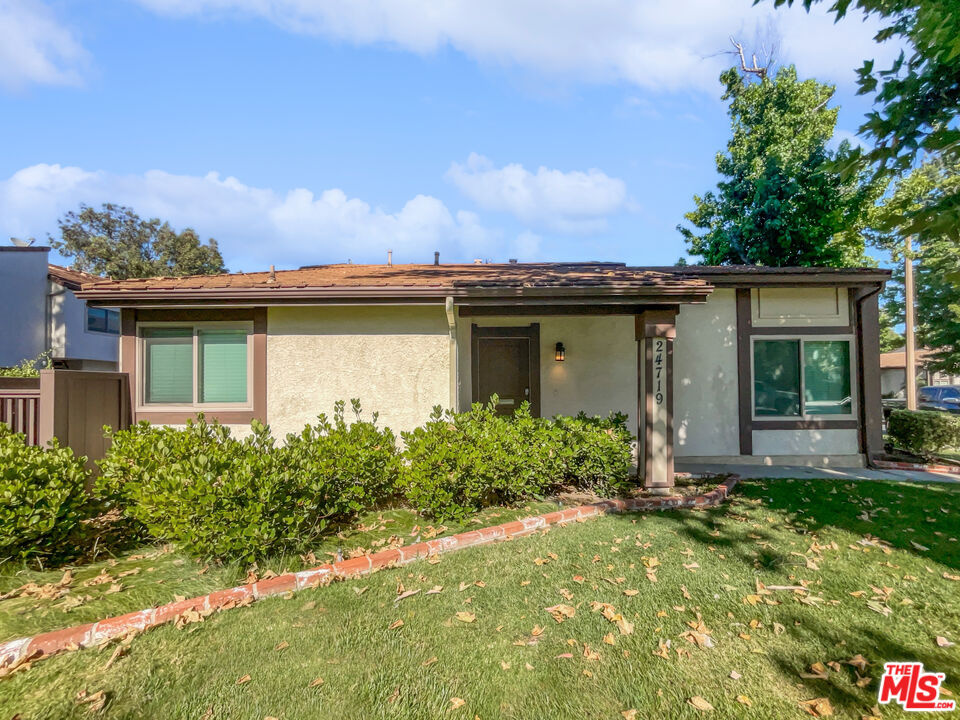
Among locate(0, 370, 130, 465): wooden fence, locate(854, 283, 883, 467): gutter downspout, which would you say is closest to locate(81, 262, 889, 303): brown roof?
locate(0, 370, 130, 465): wooden fence

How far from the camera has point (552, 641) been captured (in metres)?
3.15

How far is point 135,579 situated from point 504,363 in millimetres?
6600

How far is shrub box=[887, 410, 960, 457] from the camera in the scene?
9367mm

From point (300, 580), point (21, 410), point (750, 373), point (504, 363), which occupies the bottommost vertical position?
point (300, 580)

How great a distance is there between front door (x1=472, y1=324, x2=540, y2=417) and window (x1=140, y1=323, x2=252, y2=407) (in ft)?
14.0

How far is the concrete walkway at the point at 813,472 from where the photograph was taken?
7566 mm

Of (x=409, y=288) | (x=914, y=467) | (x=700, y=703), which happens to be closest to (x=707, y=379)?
(x=914, y=467)

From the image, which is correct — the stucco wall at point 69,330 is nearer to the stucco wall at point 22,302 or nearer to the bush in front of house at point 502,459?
the stucco wall at point 22,302

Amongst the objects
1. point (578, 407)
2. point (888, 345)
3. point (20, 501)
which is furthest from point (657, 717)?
point (888, 345)

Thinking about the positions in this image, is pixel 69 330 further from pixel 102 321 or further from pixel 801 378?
pixel 801 378

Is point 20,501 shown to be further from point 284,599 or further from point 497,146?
point 497,146

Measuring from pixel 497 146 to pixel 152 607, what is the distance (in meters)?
14.5

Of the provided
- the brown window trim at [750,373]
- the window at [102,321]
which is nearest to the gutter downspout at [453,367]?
the brown window trim at [750,373]

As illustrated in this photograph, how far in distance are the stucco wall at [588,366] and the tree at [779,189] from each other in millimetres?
A: 10005
